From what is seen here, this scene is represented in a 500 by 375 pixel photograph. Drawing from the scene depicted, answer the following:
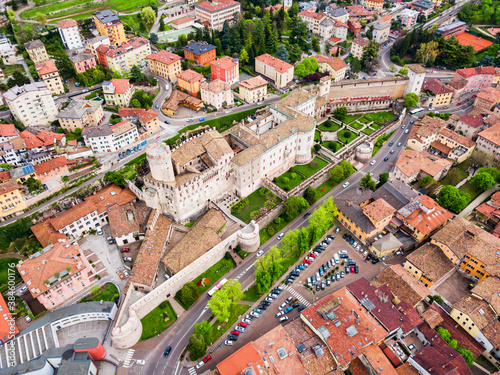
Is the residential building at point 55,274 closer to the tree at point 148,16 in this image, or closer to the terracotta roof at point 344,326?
the terracotta roof at point 344,326

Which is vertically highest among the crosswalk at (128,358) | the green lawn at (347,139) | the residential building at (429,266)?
the green lawn at (347,139)

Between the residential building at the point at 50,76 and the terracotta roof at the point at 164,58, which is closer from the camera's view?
the residential building at the point at 50,76

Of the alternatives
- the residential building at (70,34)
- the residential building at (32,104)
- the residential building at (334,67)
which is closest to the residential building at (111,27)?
the residential building at (70,34)

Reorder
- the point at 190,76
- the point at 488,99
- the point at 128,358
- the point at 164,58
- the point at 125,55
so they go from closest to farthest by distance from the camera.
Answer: the point at 128,358, the point at 488,99, the point at 190,76, the point at 125,55, the point at 164,58

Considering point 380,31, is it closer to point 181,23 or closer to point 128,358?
point 181,23

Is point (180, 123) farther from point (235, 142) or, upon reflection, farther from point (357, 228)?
point (357, 228)

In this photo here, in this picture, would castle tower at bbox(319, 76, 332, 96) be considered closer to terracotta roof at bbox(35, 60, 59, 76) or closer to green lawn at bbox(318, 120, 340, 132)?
green lawn at bbox(318, 120, 340, 132)

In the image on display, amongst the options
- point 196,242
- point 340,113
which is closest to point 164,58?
point 340,113
